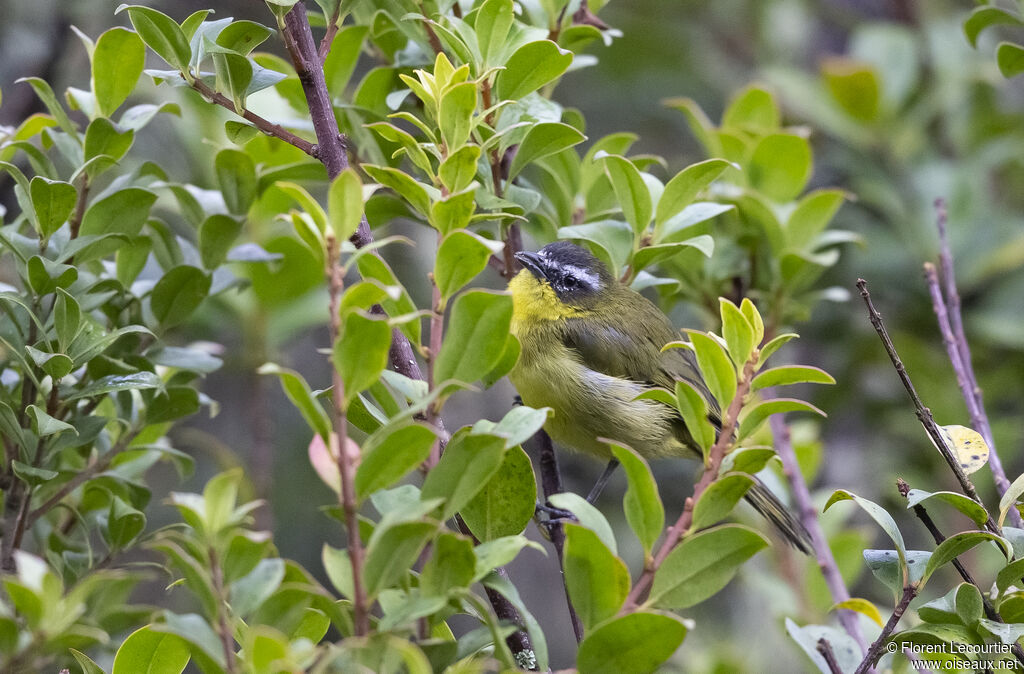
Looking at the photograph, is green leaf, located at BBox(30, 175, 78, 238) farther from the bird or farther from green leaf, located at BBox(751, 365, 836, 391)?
the bird

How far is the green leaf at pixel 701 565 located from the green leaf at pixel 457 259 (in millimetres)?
448

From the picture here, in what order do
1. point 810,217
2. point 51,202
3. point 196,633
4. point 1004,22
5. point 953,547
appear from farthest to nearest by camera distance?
point 810,217 → point 1004,22 → point 51,202 → point 953,547 → point 196,633

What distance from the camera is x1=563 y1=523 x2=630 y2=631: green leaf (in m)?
1.18

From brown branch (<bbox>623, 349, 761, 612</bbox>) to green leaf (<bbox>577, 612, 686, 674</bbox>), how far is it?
6cm

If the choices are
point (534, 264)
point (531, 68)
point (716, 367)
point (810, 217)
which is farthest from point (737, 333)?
point (534, 264)

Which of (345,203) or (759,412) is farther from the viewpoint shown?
(759,412)

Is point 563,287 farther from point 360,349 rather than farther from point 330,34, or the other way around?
point 360,349

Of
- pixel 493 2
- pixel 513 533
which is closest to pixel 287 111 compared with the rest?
pixel 493 2

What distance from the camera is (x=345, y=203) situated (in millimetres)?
1109

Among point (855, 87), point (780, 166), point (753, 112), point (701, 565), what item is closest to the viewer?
point (701, 565)

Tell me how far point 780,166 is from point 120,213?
1.76 meters

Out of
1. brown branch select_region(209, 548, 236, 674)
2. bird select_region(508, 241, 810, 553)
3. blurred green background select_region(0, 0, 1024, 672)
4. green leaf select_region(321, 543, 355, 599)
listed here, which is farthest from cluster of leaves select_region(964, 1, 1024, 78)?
brown branch select_region(209, 548, 236, 674)

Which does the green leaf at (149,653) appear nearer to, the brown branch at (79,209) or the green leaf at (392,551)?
the green leaf at (392,551)

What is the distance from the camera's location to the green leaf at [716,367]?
1.33 meters
